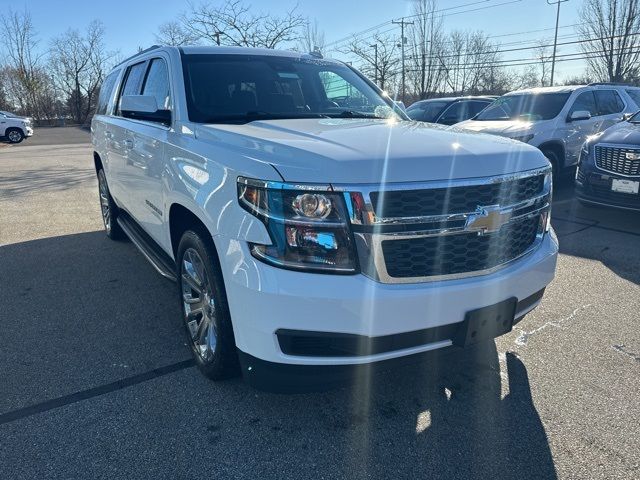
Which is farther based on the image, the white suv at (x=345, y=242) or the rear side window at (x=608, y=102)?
the rear side window at (x=608, y=102)

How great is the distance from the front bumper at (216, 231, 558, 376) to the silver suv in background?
6.47m

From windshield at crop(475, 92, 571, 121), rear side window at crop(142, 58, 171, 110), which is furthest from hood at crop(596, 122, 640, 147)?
rear side window at crop(142, 58, 171, 110)

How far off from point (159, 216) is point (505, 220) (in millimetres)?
2294

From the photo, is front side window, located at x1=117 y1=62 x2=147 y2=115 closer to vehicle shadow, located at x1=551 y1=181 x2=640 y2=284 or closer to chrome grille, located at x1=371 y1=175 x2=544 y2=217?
chrome grille, located at x1=371 y1=175 x2=544 y2=217

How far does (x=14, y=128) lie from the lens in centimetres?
2533

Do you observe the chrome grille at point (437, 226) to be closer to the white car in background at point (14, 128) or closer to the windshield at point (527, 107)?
the windshield at point (527, 107)

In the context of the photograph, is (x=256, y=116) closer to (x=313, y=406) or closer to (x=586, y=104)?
(x=313, y=406)

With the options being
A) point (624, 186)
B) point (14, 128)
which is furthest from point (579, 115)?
point (14, 128)

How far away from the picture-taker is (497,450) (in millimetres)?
2352

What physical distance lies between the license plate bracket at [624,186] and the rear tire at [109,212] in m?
Result: 5.93

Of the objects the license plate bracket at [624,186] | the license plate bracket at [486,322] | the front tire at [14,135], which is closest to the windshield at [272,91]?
the license plate bracket at [486,322]

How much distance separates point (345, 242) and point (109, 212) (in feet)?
15.1

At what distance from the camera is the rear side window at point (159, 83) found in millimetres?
3562

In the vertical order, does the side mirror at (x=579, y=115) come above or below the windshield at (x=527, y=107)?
below
